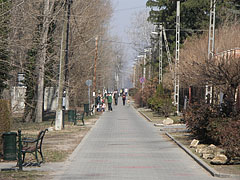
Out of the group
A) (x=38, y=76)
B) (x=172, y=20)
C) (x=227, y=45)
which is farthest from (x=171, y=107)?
(x=172, y=20)

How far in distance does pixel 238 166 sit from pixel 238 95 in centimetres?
855

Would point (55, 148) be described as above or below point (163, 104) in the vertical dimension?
below

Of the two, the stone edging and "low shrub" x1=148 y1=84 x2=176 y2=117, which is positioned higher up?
"low shrub" x1=148 y1=84 x2=176 y2=117

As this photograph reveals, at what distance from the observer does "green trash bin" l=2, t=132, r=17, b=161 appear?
13.6m

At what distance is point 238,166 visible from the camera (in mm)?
13695

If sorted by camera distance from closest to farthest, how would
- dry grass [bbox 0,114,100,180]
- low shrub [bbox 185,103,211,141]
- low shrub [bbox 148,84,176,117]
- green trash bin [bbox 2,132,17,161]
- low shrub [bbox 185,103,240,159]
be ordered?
1. dry grass [bbox 0,114,100,180]
2. green trash bin [bbox 2,132,17,161]
3. low shrub [bbox 185,103,240,159]
4. low shrub [bbox 185,103,211,141]
5. low shrub [bbox 148,84,176,117]

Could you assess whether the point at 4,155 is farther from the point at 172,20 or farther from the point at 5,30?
the point at 172,20

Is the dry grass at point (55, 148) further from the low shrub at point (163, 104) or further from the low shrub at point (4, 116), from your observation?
the low shrub at point (163, 104)

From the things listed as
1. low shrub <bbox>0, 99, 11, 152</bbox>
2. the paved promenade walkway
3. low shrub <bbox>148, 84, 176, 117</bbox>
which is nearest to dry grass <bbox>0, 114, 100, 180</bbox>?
the paved promenade walkway

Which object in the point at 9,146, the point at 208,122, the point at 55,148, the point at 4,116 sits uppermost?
the point at 4,116

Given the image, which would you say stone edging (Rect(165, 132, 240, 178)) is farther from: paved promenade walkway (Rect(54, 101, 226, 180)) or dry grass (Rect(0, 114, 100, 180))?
dry grass (Rect(0, 114, 100, 180))

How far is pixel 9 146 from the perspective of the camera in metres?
13.7

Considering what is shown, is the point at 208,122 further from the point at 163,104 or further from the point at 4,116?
the point at 163,104

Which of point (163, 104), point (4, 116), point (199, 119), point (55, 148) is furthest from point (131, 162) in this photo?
point (163, 104)
